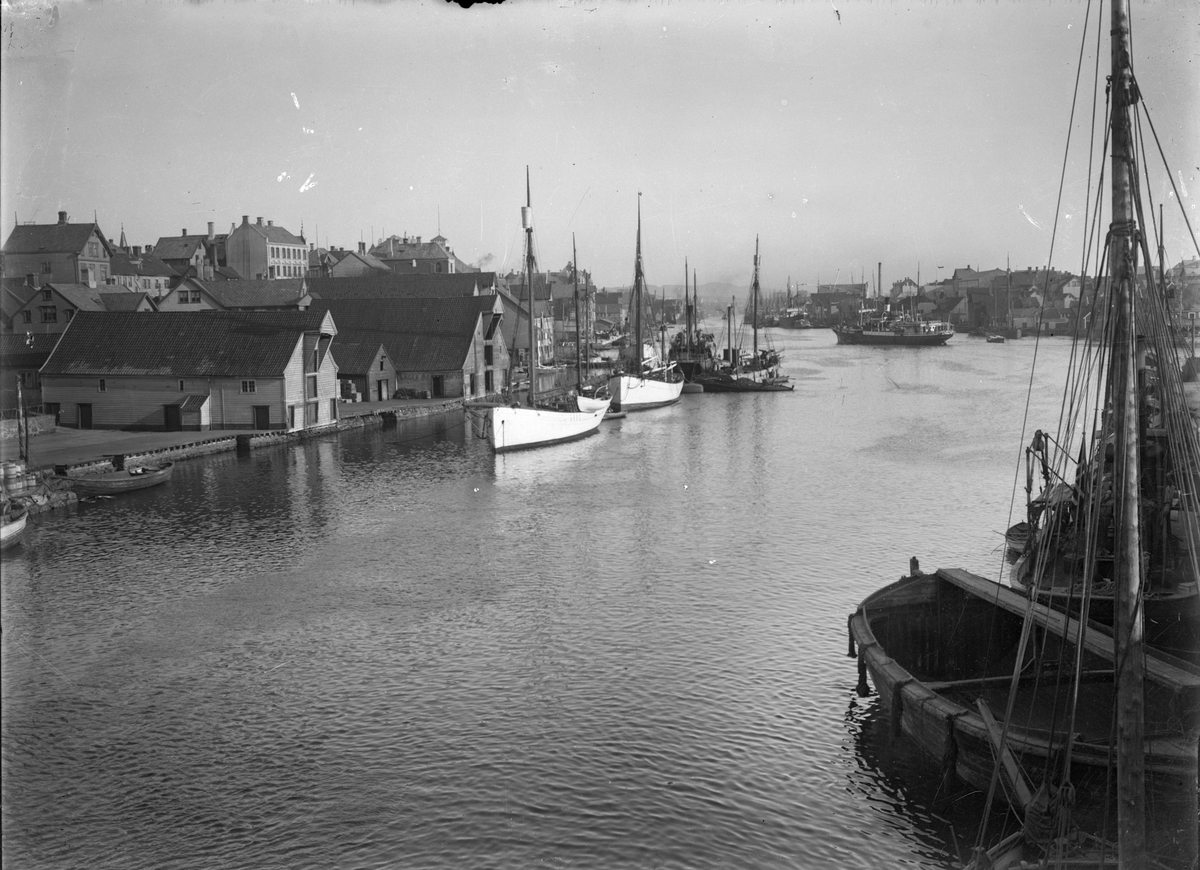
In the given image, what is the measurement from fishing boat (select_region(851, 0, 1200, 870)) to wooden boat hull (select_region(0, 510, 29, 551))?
21090 mm

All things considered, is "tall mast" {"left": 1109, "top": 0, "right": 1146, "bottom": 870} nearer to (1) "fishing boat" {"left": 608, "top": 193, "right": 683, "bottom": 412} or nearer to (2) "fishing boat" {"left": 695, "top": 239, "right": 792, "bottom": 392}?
(1) "fishing boat" {"left": 608, "top": 193, "right": 683, "bottom": 412}

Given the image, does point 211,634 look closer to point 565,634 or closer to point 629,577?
point 565,634

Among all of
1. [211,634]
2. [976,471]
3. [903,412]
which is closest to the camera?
[211,634]

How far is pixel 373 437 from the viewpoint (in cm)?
4809

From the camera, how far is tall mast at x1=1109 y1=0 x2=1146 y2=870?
9.20 meters

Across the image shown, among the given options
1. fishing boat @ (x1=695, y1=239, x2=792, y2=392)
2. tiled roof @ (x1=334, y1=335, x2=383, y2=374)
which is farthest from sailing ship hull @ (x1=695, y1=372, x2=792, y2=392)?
tiled roof @ (x1=334, y1=335, x2=383, y2=374)

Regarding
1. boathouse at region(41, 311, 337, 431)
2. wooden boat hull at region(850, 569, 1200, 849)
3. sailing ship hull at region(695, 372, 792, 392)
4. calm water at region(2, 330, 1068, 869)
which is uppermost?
boathouse at region(41, 311, 337, 431)

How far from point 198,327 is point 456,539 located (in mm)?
25450

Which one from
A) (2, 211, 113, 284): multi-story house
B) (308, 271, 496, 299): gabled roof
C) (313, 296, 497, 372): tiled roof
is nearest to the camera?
(313, 296, 497, 372): tiled roof

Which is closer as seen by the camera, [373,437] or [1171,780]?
[1171,780]

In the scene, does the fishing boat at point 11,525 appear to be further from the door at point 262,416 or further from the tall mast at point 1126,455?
the tall mast at point 1126,455

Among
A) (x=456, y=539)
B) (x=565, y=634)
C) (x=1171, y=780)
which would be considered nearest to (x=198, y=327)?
(x=456, y=539)

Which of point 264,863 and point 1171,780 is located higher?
point 1171,780

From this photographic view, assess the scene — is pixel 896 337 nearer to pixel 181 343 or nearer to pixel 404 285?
pixel 404 285
